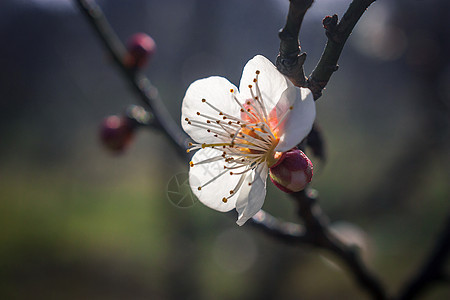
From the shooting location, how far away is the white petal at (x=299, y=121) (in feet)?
1.79

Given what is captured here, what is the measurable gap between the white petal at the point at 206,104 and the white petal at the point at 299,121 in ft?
0.46

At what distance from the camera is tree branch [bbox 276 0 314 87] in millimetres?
517

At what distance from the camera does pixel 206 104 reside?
73 cm

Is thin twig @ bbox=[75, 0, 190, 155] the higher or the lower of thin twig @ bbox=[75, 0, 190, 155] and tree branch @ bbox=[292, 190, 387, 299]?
the higher

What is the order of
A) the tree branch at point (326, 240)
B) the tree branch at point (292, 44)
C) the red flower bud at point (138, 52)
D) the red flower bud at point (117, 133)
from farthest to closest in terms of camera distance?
the red flower bud at point (117, 133) < the red flower bud at point (138, 52) < the tree branch at point (326, 240) < the tree branch at point (292, 44)

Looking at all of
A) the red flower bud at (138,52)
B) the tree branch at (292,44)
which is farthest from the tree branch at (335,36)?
the red flower bud at (138,52)

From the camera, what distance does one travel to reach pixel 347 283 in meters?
3.80

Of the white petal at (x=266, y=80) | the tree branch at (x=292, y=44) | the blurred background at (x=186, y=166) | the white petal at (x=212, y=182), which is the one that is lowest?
the blurred background at (x=186, y=166)

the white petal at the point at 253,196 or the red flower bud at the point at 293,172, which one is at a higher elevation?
the red flower bud at the point at 293,172

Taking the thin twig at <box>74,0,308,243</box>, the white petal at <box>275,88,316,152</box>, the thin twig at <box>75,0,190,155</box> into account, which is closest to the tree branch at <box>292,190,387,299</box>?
the thin twig at <box>74,0,308,243</box>

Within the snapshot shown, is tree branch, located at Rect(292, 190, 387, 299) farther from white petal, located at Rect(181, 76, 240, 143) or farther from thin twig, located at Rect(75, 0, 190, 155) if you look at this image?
thin twig, located at Rect(75, 0, 190, 155)

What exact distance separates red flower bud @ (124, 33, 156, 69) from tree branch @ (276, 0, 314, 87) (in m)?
0.74

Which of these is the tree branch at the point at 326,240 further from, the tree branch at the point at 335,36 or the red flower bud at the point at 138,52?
the red flower bud at the point at 138,52

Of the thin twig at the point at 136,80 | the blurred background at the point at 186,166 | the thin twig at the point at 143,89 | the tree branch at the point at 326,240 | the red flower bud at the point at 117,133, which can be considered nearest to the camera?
the tree branch at the point at 326,240
